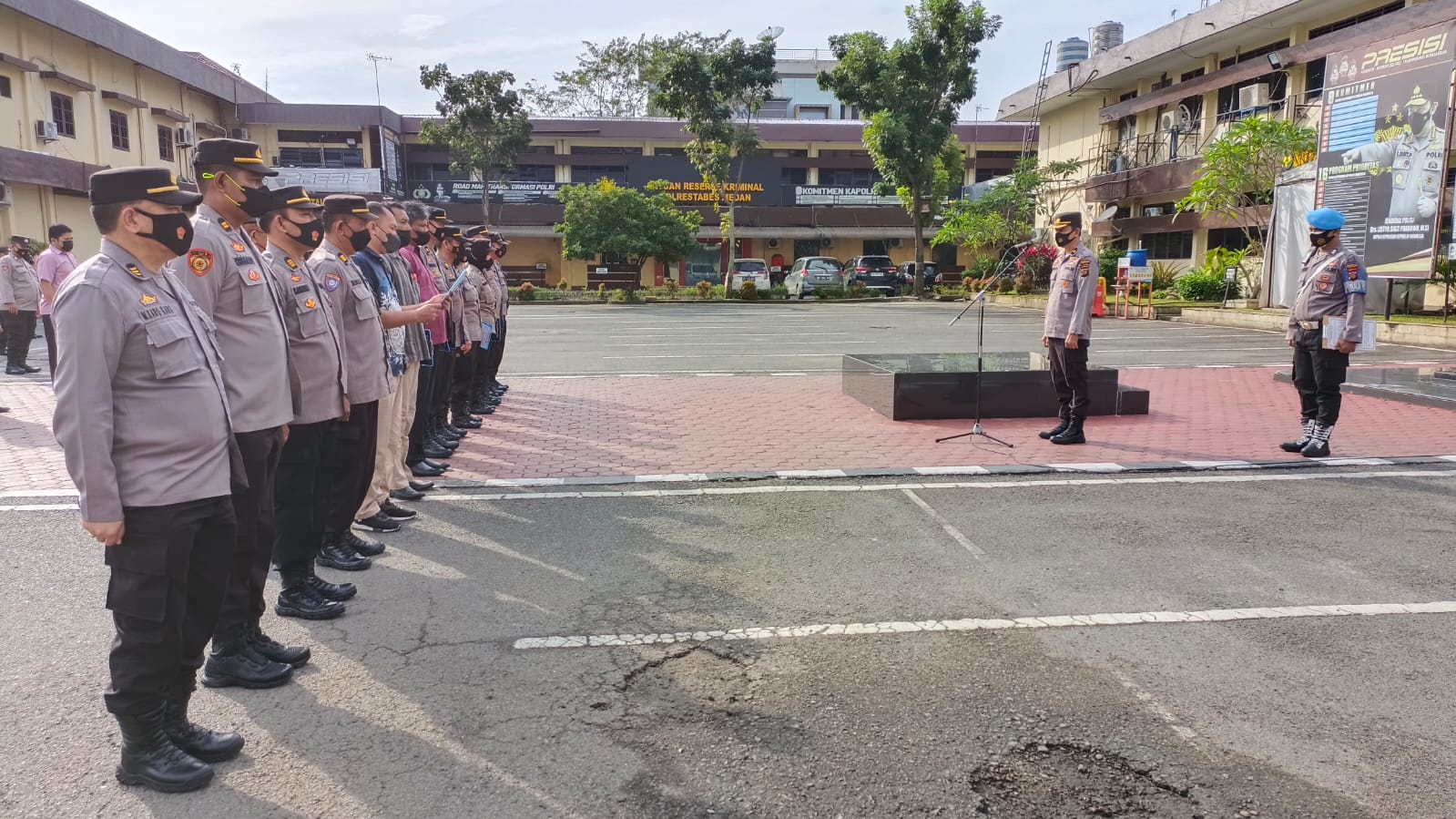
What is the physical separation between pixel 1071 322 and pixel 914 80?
27761 millimetres

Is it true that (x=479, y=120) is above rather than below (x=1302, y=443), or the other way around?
above

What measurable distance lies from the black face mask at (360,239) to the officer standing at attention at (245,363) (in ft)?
3.57

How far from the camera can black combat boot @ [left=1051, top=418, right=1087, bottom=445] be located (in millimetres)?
8383

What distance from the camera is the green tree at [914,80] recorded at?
33.2 meters

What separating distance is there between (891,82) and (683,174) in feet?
45.1

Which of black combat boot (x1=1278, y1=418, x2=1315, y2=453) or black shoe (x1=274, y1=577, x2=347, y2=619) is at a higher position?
black combat boot (x1=1278, y1=418, x2=1315, y2=453)

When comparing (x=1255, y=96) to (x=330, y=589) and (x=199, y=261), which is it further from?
(x=199, y=261)

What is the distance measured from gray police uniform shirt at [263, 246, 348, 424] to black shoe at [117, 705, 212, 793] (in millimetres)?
1567

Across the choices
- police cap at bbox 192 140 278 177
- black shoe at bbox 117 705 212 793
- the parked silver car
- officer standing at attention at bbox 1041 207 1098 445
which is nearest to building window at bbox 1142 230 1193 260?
the parked silver car

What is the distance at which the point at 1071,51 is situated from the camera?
40.7m

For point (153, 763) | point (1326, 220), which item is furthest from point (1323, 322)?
point (153, 763)

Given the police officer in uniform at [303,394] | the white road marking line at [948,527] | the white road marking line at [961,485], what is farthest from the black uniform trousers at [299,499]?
the white road marking line at [948,527]

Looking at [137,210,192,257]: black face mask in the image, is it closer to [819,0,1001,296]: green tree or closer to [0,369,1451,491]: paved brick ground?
[0,369,1451,491]: paved brick ground

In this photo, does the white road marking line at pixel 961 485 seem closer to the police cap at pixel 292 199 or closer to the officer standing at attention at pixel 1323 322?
the officer standing at attention at pixel 1323 322
